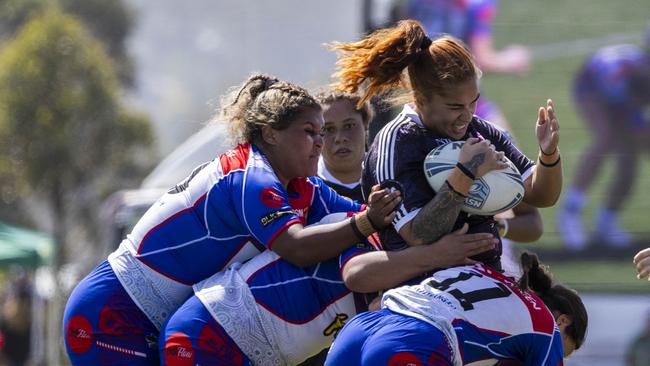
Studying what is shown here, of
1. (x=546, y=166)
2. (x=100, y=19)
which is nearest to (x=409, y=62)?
(x=546, y=166)

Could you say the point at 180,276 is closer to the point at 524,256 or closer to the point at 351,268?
the point at 351,268

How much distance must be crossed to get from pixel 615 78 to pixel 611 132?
1.15ft

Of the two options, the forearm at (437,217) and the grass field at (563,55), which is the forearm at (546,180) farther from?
the grass field at (563,55)

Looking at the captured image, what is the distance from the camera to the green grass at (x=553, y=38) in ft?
22.5

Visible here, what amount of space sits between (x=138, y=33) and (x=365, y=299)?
2579cm

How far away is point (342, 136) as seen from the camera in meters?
4.69

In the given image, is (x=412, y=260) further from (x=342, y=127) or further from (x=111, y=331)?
(x=342, y=127)

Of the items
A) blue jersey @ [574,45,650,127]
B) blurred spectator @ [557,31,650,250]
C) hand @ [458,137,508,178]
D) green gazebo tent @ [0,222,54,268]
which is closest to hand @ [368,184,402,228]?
hand @ [458,137,508,178]

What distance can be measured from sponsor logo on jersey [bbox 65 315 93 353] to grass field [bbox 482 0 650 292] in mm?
3698

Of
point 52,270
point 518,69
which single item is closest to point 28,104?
point 52,270

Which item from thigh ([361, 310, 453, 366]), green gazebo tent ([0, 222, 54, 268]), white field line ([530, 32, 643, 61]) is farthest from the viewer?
green gazebo tent ([0, 222, 54, 268])

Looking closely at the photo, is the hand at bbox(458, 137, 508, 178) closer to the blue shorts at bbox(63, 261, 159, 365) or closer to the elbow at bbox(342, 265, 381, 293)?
the elbow at bbox(342, 265, 381, 293)

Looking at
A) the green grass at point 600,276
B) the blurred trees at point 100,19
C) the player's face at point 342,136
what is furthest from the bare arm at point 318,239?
the blurred trees at point 100,19

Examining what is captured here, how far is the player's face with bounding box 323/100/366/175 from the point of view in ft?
15.4
